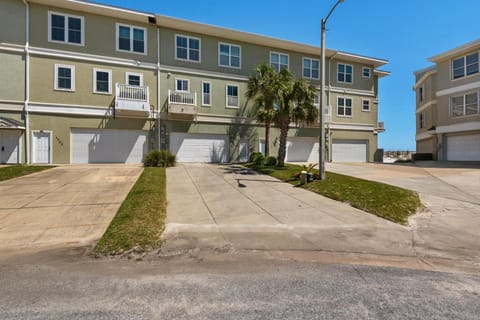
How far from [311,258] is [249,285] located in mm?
1526

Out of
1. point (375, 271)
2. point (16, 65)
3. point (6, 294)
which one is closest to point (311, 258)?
point (375, 271)

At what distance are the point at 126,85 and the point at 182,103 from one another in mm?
3805

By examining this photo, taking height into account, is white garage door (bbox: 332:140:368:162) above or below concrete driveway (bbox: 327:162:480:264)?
above

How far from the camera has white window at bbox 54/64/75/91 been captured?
A: 16797mm

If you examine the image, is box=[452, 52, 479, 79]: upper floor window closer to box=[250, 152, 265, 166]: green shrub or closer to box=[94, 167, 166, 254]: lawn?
box=[250, 152, 265, 166]: green shrub

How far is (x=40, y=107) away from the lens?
16.4 meters

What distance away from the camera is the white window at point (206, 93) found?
20.2 m

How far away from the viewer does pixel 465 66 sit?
21.8 meters

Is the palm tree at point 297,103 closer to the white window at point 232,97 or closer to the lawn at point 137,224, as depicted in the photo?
the white window at point 232,97

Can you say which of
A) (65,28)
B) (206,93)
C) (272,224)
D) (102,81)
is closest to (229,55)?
(206,93)

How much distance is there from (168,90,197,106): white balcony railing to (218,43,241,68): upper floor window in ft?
12.4

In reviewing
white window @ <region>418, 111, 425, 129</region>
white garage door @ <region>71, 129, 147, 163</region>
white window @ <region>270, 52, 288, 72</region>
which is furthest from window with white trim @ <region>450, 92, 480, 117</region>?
white garage door @ <region>71, 129, 147, 163</region>

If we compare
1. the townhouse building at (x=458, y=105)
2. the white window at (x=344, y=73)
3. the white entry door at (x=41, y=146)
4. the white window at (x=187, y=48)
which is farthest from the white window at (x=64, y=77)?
the townhouse building at (x=458, y=105)

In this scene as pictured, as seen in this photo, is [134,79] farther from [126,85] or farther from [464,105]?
[464,105]
